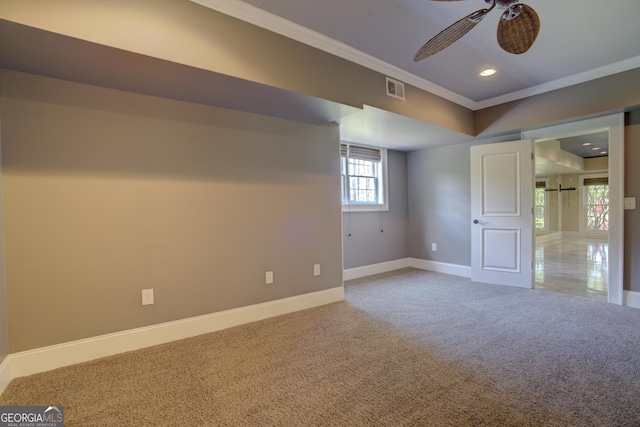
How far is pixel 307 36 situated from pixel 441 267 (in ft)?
13.9

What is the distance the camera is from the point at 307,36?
246 centimetres

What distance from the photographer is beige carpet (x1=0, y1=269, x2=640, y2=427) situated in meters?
1.59

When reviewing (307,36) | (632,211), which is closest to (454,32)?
(307,36)

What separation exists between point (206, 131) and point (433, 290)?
3.45 metres

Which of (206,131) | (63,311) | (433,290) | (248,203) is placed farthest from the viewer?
(433,290)

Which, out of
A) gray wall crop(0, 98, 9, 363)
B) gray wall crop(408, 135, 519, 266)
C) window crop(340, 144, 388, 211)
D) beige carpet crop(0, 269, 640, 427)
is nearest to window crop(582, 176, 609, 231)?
gray wall crop(408, 135, 519, 266)

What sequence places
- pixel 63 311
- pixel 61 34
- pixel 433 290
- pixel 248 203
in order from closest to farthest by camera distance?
pixel 61 34, pixel 63 311, pixel 248 203, pixel 433 290

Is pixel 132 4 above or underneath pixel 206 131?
above

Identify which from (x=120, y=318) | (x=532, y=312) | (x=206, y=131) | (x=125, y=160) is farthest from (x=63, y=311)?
(x=532, y=312)

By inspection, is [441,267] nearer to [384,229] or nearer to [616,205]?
[384,229]

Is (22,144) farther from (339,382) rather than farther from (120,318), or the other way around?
(339,382)

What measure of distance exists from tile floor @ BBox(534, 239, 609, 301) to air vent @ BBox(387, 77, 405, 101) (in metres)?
3.37

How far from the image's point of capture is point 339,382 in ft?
6.21

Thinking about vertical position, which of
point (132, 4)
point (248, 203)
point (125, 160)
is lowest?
point (248, 203)
